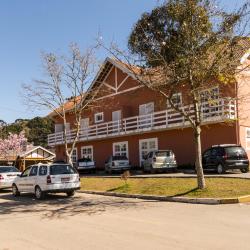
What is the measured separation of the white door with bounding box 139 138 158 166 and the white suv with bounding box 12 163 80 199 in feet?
51.2

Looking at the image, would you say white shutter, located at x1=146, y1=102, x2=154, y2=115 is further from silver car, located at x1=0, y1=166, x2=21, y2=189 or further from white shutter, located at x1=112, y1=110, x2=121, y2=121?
silver car, located at x1=0, y1=166, x2=21, y2=189

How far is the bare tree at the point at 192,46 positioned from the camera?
651 inches

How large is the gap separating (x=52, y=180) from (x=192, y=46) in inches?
312

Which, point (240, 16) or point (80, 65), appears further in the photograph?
point (80, 65)

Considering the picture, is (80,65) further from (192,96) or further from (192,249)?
(192,249)

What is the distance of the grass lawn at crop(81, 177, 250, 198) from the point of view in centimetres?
1623

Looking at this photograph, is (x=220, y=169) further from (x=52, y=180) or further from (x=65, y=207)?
(x=65, y=207)

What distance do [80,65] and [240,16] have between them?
1478 centimetres

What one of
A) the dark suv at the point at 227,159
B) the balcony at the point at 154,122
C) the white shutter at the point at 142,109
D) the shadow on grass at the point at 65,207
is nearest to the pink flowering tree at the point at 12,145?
the balcony at the point at 154,122

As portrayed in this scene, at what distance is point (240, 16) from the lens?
16.4 m

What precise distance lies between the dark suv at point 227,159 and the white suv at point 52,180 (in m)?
8.88

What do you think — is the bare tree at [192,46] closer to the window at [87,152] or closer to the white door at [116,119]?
the white door at [116,119]

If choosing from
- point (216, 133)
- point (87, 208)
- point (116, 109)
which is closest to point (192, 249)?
point (87, 208)

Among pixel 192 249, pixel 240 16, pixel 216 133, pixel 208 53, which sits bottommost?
pixel 192 249
